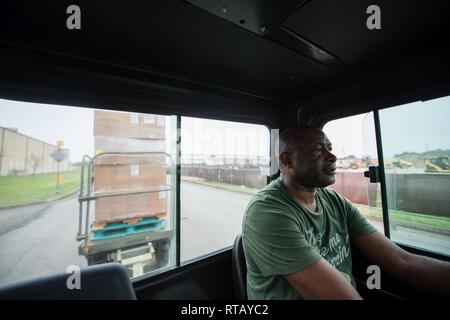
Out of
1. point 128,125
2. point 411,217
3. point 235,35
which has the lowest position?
point 411,217

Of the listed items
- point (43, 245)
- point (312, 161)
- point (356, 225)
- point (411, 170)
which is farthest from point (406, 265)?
point (43, 245)

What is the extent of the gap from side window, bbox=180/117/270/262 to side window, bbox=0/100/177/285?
0.15 metres

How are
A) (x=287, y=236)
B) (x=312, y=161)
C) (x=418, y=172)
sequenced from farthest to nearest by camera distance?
1. (x=418, y=172)
2. (x=312, y=161)
3. (x=287, y=236)

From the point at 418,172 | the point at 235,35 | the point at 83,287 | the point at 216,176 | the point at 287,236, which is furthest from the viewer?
the point at 216,176

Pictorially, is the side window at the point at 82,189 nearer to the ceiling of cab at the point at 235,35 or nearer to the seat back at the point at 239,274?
the ceiling of cab at the point at 235,35

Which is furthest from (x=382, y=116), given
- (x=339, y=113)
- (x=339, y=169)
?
(x=339, y=169)

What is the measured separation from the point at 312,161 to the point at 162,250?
51.6 inches

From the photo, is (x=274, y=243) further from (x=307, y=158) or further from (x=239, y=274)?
(x=307, y=158)

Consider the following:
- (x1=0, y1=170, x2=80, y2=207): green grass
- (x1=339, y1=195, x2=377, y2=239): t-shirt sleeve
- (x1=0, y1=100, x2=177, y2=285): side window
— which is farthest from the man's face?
(x1=0, y1=170, x2=80, y2=207): green grass

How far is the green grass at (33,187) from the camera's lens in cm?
111

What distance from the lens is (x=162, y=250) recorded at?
5.16ft

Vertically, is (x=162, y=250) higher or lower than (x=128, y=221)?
lower

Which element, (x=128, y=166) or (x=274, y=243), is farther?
(x=128, y=166)
